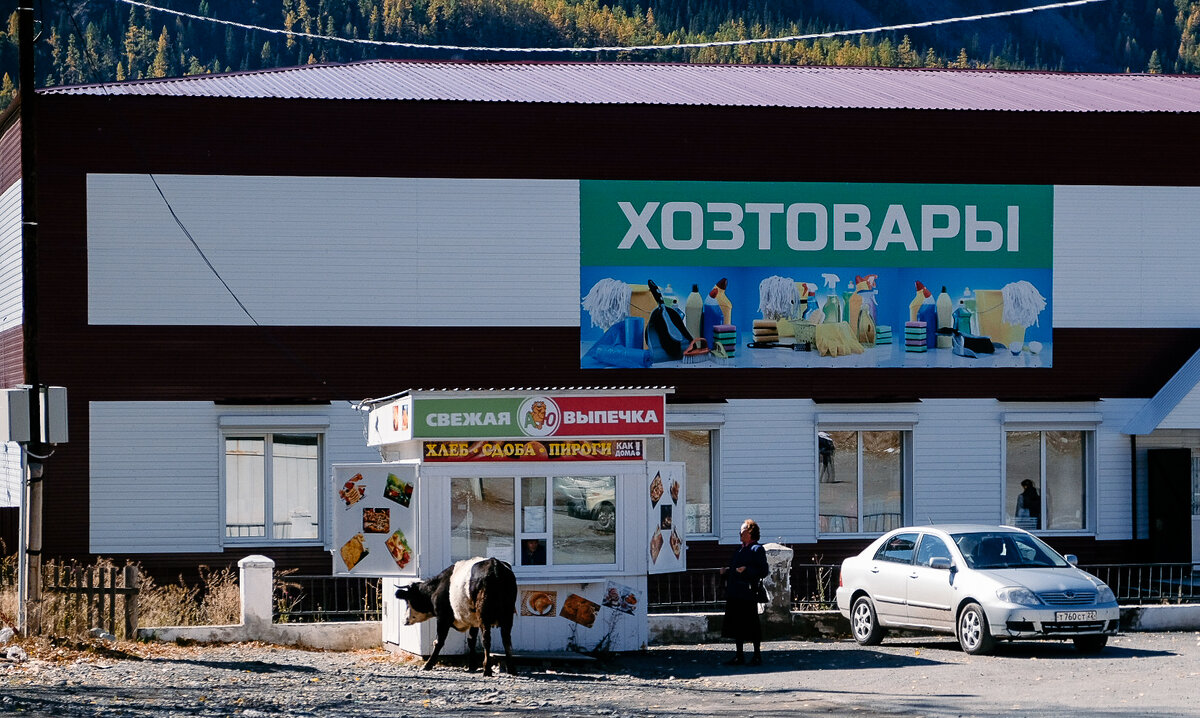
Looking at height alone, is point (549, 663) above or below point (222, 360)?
below

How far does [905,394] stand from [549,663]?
10814mm

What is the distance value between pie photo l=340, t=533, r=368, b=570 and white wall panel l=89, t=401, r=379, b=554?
6.36m

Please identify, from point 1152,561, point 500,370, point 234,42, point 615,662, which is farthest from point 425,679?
point 234,42

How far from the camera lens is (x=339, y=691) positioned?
16.9 meters

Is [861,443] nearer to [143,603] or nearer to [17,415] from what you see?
[143,603]

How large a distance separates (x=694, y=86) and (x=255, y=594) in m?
13.8

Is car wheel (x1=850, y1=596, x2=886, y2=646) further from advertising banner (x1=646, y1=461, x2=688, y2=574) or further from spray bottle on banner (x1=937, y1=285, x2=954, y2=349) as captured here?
spray bottle on banner (x1=937, y1=285, x2=954, y2=349)

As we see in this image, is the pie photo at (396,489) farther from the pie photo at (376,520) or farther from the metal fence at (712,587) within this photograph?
the metal fence at (712,587)

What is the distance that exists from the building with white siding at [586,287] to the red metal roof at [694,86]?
0.24 m

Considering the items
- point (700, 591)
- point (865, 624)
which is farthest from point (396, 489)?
point (700, 591)

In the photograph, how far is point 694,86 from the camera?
30.8m

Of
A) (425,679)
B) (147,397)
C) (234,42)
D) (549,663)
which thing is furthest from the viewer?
(234,42)

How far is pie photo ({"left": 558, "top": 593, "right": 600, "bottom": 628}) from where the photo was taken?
19.8 meters

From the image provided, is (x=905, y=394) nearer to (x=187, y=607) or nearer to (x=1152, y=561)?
(x=1152, y=561)
